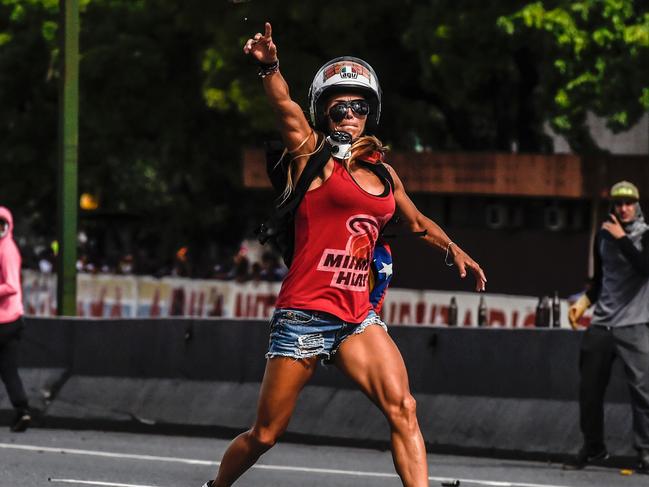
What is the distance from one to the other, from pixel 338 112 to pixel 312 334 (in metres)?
0.87

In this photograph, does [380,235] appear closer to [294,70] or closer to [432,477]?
[432,477]

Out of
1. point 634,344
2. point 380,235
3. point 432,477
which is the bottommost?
point 432,477

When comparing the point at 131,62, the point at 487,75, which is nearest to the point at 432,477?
the point at 487,75

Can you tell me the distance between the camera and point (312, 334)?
680 cm

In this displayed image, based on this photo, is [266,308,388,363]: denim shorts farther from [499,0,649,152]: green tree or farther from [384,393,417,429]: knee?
[499,0,649,152]: green tree

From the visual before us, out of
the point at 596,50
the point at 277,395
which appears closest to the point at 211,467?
the point at 277,395

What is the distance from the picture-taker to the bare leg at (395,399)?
666cm

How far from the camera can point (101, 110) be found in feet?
119

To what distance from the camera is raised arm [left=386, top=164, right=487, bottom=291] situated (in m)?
6.98

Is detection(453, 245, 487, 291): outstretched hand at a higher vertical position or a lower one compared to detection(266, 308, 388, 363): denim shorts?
higher

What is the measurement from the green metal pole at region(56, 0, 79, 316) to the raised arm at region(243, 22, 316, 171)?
30.0 feet

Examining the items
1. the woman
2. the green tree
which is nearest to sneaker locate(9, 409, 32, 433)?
the woman

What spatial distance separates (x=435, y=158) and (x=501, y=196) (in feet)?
6.67

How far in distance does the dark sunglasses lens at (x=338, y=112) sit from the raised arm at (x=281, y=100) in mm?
178
